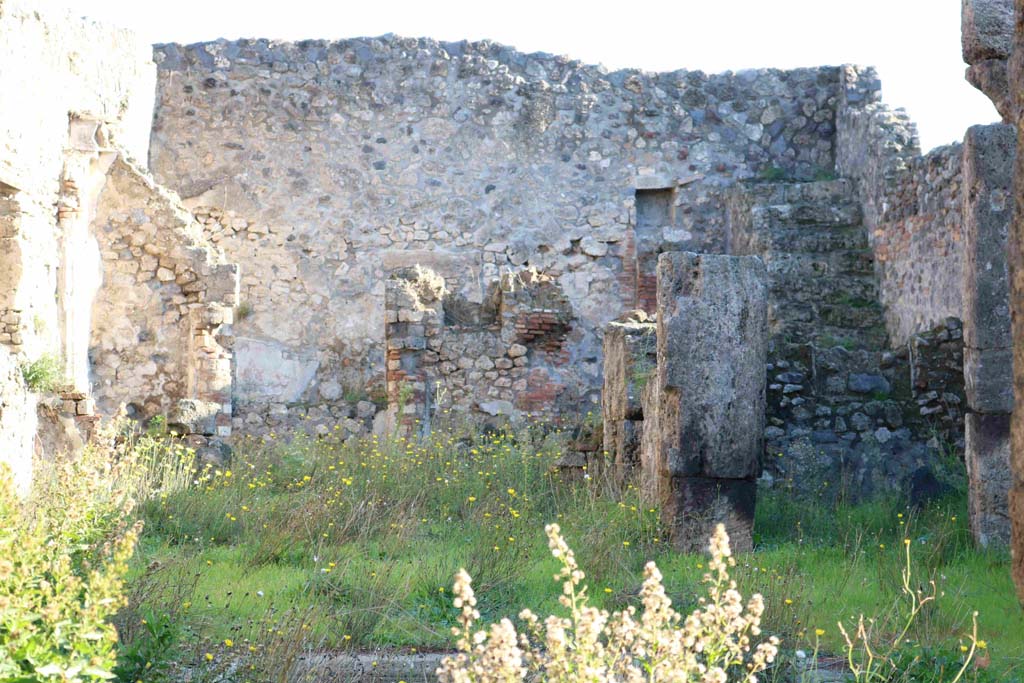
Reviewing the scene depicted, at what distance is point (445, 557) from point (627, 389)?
277 centimetres

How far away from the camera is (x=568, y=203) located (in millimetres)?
15852

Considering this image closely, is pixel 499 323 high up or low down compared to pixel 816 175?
down

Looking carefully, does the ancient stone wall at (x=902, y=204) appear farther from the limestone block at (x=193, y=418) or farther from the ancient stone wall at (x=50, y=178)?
the ancient stone wall at (x=50, y=178)

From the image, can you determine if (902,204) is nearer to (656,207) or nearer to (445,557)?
(656,207)

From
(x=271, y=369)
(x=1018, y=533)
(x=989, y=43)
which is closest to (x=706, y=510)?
(x=989, y=43)

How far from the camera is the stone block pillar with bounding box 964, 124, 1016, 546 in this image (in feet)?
24.5

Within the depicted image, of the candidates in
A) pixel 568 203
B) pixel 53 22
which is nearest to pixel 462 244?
pixel 568 203

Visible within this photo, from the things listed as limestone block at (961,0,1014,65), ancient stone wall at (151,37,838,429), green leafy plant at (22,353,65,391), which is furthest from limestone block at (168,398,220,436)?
limestone block at (961,0,1014,65)

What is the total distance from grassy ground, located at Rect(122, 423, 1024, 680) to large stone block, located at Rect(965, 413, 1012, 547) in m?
0.19

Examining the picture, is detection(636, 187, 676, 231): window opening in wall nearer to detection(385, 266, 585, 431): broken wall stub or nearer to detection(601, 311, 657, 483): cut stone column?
detection(385, 266, 585, 431): broken wall stub

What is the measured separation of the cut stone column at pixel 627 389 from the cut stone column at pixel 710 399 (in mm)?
1374

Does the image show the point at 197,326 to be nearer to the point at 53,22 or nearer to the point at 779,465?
the point at 53,22

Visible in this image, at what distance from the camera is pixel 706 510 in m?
7.60

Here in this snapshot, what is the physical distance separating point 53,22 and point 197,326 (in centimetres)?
306
